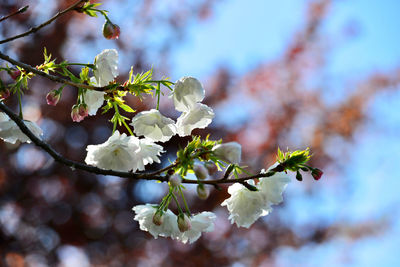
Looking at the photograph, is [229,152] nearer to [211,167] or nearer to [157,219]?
[211,167]

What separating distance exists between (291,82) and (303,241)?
2.53 metres

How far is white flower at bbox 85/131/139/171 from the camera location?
3.32ft

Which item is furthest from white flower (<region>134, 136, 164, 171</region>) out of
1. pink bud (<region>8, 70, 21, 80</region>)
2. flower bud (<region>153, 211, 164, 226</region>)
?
pink bud (<region>8, 70, 21, 80</region>)

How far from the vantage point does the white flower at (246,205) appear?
3.30 feet

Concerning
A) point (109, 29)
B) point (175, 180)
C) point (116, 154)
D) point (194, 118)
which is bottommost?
point (175, 180)

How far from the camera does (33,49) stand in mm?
4902

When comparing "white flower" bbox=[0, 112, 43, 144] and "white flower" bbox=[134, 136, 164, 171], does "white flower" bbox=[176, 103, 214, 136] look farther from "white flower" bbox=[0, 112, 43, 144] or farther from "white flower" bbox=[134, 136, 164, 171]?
"white flower" bbox=[0, 112, 43, 144]

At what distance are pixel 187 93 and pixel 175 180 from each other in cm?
25

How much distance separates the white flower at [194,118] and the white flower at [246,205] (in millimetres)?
178

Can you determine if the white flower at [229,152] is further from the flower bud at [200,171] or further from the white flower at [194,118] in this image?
the white flower at [194,118]

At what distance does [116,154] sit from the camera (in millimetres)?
1023

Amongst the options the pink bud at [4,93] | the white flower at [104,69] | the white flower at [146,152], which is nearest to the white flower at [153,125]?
the white flower at [146,152]

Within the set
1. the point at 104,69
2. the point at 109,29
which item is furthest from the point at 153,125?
the point at 109,29

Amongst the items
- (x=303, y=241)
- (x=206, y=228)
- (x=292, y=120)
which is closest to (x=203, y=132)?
(x=292, y=120)
